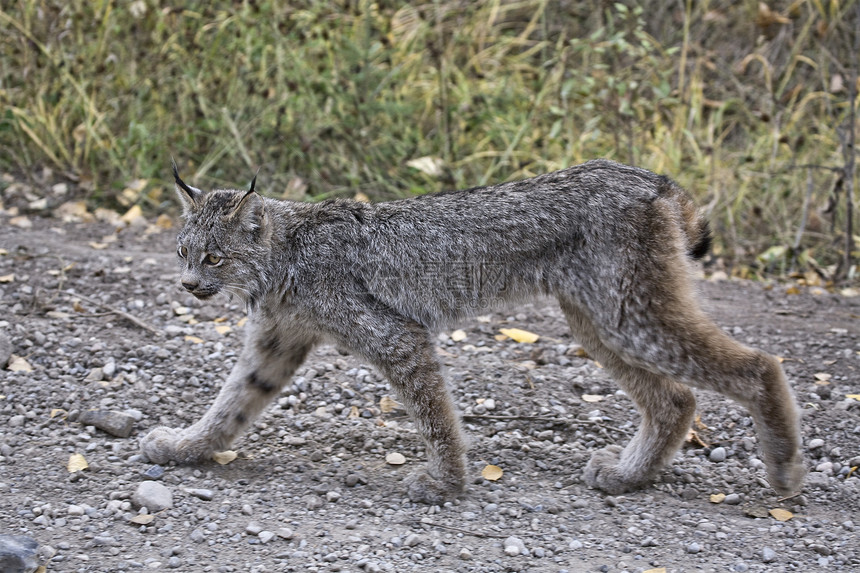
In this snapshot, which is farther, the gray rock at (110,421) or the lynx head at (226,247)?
the gray rock at (110,421)

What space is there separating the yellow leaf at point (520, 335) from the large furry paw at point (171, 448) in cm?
219

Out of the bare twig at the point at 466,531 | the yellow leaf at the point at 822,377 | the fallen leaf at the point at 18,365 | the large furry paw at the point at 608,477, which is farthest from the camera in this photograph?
the yellow leaf at the point at 822,377

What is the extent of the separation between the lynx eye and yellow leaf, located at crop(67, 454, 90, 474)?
1001 mm

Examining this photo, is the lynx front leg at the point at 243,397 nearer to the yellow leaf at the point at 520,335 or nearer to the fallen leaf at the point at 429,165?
the yellow leaf at the point at 520,335

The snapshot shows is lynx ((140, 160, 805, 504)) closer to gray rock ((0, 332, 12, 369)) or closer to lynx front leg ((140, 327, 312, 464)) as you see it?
lynx front leg ((140, 327, 312, 464))

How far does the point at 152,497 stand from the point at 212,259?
1.08m

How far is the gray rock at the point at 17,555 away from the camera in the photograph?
3148 mm

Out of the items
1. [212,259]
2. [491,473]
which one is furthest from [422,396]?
[212,259]

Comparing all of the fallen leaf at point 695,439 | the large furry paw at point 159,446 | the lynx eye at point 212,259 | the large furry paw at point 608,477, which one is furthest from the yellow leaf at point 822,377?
the large furry paw at point 159,446

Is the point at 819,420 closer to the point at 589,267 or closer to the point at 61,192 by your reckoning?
the point at 589,267

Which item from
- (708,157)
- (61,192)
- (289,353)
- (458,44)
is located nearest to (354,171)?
(458,44)

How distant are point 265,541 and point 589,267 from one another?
173cm

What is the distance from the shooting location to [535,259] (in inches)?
164

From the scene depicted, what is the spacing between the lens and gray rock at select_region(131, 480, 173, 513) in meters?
3.76
